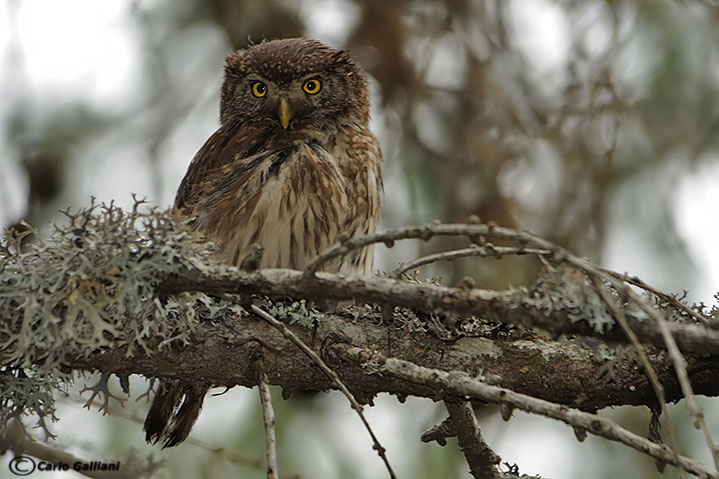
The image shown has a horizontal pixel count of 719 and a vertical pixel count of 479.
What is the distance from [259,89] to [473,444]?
196cm

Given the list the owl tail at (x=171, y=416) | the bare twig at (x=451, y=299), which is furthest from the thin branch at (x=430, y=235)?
the owl tail at (x=171, y=416)

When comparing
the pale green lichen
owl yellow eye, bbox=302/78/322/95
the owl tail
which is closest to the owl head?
owl yellow eye, bbox=302/78/322/95

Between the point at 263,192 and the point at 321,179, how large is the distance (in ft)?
0.71

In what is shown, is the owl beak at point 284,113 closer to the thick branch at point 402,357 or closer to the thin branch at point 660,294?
the thick branch at point 402,357

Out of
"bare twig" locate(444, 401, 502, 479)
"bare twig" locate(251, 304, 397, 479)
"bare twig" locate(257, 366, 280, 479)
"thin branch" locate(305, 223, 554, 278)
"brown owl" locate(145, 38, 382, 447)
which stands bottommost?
"bare twig" locate(257, 366, 280, 479)

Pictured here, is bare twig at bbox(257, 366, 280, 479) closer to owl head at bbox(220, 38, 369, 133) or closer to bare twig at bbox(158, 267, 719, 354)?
bare twig at bbox(158, 267, 719, 354)

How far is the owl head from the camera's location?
3668 millimetres

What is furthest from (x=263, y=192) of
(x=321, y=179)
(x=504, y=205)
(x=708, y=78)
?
(x=708, y=78)

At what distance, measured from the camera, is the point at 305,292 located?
6.47ft

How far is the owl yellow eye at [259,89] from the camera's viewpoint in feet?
12.3

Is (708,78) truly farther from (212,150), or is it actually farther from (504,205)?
(212,150)

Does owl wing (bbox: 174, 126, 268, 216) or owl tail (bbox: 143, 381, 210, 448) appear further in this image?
owl wing (bbox: 174, 126, 268, 216)

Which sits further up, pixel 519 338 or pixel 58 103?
pixel 58 103

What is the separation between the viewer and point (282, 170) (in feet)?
10.6
